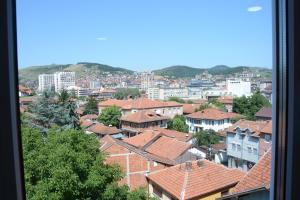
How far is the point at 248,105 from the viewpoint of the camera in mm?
1470

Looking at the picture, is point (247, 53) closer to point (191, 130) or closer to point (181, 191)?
point (191, 130)

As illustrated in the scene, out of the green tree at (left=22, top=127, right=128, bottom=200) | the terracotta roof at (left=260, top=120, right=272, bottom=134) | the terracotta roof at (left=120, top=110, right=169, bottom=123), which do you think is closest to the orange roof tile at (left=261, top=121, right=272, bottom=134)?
the terracotta roof at (left=260, top=120, right=272, bottom=134)

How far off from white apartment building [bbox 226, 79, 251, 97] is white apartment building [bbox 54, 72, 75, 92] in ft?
2.29

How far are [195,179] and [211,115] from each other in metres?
0.33

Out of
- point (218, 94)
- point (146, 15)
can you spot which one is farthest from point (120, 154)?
point (146, 15)

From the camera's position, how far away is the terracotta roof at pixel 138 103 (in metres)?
1.35

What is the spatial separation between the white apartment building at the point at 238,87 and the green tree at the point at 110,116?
0.52m

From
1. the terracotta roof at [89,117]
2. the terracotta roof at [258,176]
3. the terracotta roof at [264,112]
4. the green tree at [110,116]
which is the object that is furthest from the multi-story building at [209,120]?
the terracotta roof at [89,117]

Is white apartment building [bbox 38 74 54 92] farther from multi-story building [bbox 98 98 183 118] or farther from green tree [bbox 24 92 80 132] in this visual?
multi-story building [bbox 98 98 183 118]

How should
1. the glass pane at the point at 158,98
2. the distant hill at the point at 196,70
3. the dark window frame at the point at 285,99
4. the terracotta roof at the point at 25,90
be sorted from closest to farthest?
1. the terracotta roof at the point at 25,90
2. the dark window frame at the point at 285,99
3. the glass pane at the point at 158,98
4. the distant hill at the point at 196,70

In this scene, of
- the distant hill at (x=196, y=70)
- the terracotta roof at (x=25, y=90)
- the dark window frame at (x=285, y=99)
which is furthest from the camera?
the distant hill at (x=196, y=70)

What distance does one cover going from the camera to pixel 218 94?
144 centimetres

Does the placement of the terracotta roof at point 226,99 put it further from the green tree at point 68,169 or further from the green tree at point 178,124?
the green tree at point 68,169

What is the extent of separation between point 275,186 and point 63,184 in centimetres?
94
